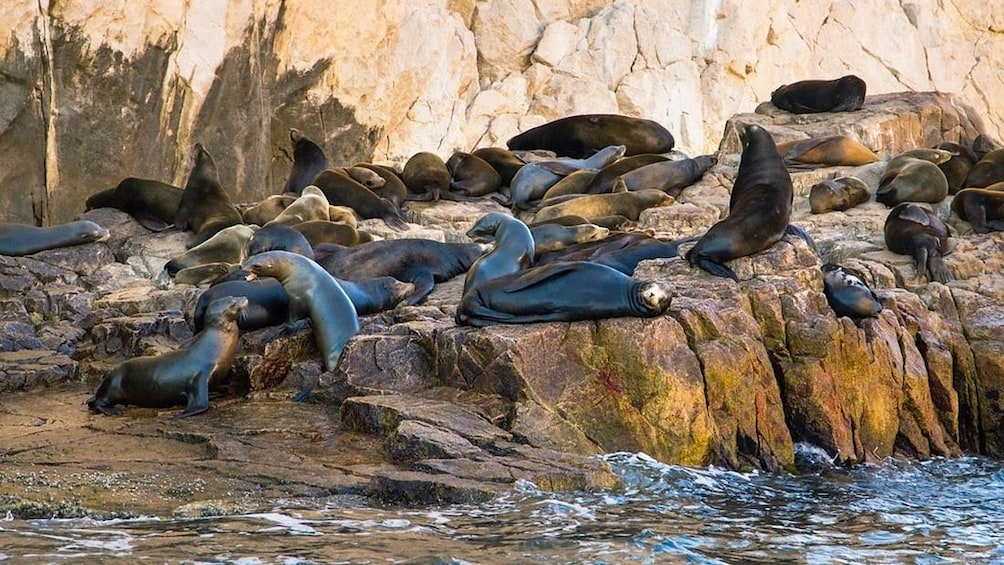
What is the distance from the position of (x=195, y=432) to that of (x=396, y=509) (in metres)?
1.76

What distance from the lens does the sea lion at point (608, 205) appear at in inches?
500

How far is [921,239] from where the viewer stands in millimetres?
10211

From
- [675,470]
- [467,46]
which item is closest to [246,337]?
[675,470]

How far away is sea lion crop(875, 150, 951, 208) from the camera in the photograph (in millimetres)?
12812

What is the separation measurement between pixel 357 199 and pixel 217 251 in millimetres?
2308

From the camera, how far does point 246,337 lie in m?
8.58

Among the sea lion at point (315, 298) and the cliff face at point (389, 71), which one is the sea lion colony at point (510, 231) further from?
the cliff face at point (389, 71)

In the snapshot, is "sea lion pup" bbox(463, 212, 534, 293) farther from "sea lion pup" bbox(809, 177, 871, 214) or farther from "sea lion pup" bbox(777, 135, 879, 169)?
"sea lion pup" bbox(777, 135, 879, 169)

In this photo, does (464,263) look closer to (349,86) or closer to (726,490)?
(726,490)

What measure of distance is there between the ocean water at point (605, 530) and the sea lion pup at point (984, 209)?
18.1 feet

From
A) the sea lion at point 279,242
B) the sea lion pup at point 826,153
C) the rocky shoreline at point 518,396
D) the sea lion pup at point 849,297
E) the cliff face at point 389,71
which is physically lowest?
the rocky shoreline at point 518,396

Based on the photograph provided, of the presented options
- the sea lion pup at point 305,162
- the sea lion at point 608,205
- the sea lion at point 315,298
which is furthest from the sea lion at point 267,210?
the sea lion at point 315,298

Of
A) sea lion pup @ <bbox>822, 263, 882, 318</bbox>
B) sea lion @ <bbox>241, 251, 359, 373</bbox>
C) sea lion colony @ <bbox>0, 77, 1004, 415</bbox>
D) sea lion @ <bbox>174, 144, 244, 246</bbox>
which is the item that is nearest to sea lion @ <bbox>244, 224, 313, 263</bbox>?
sea lion colony @ <bbox>0, 77, 1004, 415</bbox>

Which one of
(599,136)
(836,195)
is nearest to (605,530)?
(836,195)
